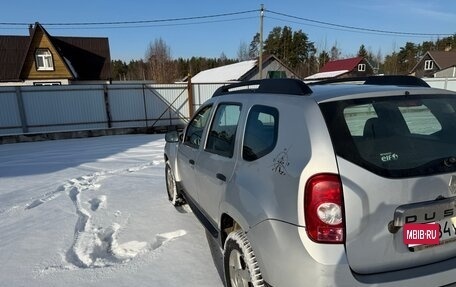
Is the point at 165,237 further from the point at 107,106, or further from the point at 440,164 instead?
the point at 107,106

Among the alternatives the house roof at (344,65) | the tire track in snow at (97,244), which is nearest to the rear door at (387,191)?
the tire track in snow at (97,244)

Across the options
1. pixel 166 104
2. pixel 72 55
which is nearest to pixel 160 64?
pixel 72 55

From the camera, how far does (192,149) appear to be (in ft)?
12.1

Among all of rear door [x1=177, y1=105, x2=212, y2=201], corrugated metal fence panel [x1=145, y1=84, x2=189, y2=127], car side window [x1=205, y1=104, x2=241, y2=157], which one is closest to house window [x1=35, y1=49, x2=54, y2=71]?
corrugated metal fence panel [x1=145, y1=84, x2=189, y2=127]

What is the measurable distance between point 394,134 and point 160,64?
49.4m

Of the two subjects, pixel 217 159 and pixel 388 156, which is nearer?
pixel 388 156

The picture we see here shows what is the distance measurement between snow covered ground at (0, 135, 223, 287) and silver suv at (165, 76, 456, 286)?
1150mm

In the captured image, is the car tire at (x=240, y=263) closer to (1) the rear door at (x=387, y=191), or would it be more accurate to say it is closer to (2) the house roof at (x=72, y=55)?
(1) the rear door at (x=387, y=191)

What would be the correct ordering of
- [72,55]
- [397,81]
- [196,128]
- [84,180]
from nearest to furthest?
[397,81], [196,128], [84,180], [72,55]

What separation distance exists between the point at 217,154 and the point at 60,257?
202 centimetres

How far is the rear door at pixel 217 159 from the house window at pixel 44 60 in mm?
31642

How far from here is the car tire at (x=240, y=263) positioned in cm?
216

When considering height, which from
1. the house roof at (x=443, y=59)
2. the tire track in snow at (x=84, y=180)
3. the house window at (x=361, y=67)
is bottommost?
the tire track in snow at (x=84, y=180)

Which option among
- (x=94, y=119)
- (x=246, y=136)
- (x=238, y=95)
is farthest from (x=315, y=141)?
(x=94, y=119)
